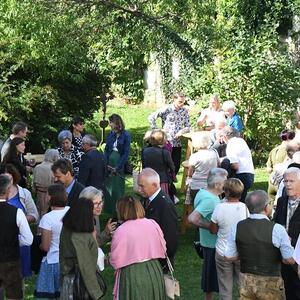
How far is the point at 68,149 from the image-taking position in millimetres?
10906

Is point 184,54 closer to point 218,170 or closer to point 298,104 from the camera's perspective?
point 298,104

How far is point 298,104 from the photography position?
17391 millimetres

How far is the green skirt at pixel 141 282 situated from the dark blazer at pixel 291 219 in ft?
4.80

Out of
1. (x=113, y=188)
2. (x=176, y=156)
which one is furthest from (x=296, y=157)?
(x=176, y=156)

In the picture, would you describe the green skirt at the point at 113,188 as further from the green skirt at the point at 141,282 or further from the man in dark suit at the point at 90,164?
the green skirt at the point at 141,282

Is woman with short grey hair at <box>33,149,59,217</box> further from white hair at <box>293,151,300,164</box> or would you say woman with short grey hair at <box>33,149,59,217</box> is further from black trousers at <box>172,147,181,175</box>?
black trousers at <box>172,147,181,175</box>

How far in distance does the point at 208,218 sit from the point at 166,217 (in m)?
0.83

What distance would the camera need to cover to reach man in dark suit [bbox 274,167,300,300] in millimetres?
7172

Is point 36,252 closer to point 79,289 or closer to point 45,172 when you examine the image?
point 79,289

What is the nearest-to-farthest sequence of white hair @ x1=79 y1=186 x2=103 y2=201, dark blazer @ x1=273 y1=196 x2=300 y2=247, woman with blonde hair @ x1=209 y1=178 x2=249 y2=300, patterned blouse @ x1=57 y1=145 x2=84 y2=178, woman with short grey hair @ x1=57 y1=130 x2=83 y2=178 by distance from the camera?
white hair @ x1=79 y1=186 x2=103 y2=201 → dark blazer @ x1=273 y1=196 x2=300 y2=247 → woman with blonde hair @ x1=209 y1=178 x2=249 y2=300 → woman with short grey hair @ x1=57 y1=130 x2=83 y2=178 → patterned blouse @ x1=57 y1=145 x2=84 y2=178

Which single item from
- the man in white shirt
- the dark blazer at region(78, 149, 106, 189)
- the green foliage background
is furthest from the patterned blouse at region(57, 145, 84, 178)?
the green foliage background

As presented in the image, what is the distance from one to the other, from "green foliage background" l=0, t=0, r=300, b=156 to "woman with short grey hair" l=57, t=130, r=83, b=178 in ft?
10.6

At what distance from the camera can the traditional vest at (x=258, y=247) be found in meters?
6.48

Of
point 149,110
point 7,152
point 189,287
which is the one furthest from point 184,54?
point 149,110
